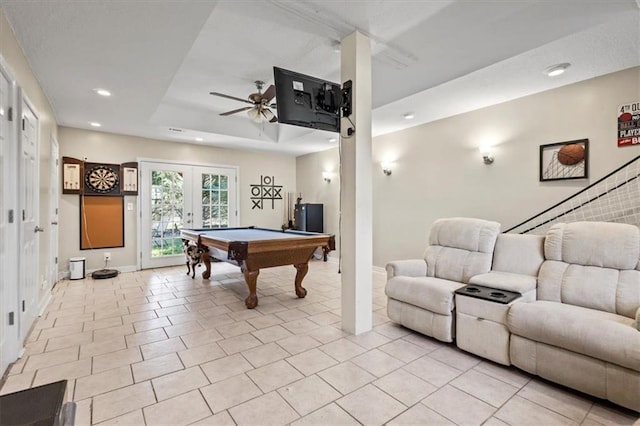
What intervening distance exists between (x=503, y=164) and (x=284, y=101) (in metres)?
3.05

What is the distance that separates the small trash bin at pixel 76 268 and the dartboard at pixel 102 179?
1269 mm

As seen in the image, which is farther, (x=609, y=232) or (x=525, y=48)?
(x=525, y=48)

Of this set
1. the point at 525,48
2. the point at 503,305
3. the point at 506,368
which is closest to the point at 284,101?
the point at 525,48

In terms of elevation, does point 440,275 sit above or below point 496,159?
below

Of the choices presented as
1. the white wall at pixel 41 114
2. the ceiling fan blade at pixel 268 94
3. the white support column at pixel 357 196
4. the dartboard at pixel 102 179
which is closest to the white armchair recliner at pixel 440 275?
the white support column at pixel 357 196

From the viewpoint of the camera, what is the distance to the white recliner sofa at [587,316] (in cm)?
175

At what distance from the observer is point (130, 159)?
5789mm

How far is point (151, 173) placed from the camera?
5.98m

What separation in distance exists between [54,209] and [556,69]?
22.5 feet

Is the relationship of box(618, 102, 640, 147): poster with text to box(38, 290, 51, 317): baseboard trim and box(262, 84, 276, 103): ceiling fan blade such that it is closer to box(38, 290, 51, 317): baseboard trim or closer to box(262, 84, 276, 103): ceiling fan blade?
box(262, 84, 276, 103): ceiling fan blade

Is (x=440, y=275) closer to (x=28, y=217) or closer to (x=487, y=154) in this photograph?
(x=487, y=154)

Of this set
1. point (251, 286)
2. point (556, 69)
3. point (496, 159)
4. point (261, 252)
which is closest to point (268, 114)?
point (261, 252)

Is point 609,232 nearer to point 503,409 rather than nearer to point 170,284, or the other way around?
point 503,409

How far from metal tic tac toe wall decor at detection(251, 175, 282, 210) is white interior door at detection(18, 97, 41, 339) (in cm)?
428
